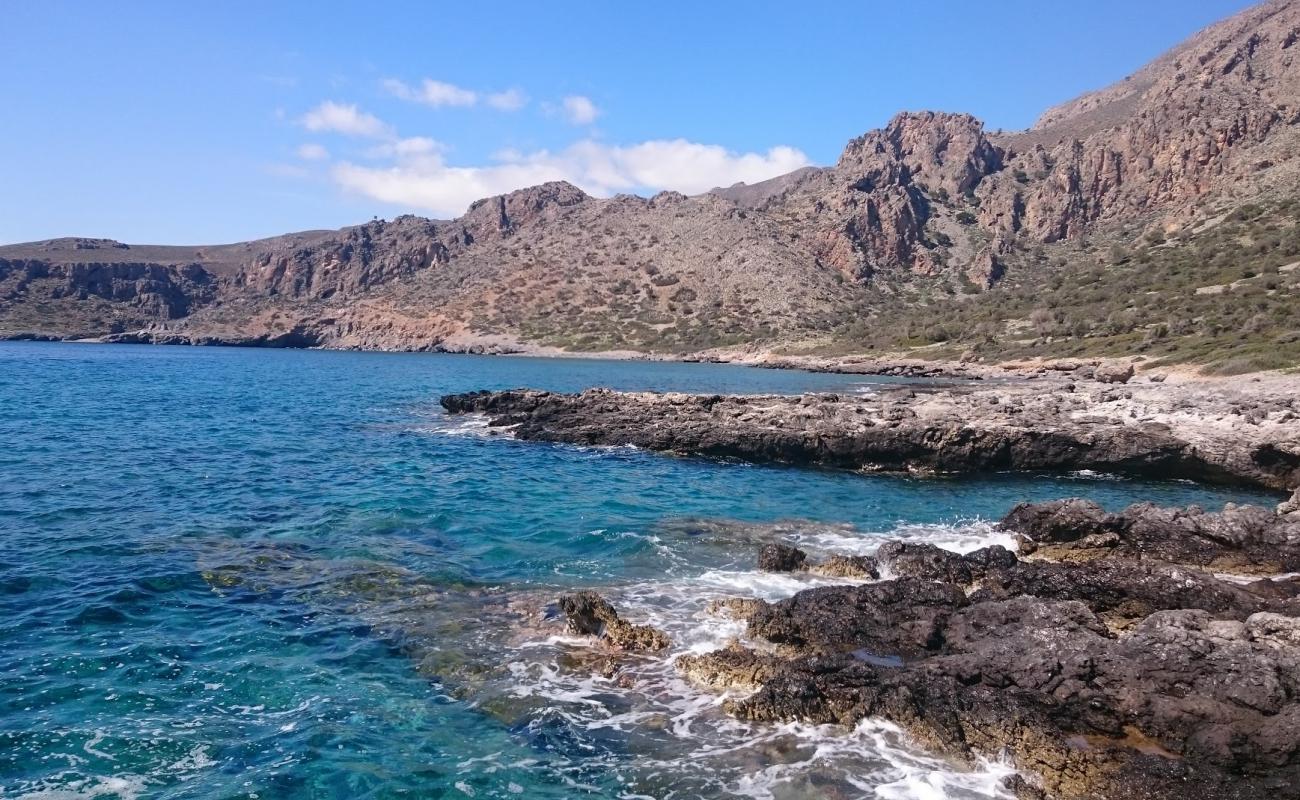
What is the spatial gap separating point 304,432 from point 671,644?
29179 millimetres

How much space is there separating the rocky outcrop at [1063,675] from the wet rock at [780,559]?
8.50 feet

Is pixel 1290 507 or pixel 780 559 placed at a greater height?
pixel 1290 507

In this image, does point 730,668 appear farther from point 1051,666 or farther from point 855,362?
point 855,362

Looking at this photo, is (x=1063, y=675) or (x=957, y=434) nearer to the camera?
(x=1063, y=675)

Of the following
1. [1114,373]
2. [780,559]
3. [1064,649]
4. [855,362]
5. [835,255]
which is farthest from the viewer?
[835,255]

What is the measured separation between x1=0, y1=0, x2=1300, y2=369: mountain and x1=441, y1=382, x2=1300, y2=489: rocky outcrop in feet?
182

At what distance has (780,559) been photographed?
51.2 ft

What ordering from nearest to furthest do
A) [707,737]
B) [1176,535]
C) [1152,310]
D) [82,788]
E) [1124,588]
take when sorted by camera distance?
[82,788] → [707,737] → [1124,588] → [1176,535] → [1152,310]

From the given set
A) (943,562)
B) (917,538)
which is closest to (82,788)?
(943,562)

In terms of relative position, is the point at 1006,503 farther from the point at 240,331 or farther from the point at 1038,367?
the point at 240,331

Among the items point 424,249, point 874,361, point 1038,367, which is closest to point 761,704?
point 1038,367

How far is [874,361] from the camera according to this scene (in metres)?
84.1

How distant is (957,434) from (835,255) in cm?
12517

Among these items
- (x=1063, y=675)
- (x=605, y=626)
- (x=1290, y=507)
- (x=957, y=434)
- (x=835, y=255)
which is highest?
(x=835, y=255)
